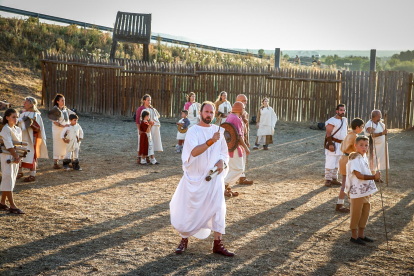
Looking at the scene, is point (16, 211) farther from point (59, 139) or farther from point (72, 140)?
point (59, 139)

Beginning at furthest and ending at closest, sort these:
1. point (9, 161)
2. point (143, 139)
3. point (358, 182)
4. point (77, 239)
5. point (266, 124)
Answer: point (266, 124) < point (143, 139) < point (9, 161) < point (358, 182) < point (77, 239)

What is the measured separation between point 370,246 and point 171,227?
2821mm

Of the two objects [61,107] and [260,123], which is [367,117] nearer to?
[260,123]

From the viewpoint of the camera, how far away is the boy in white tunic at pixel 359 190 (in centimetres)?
568

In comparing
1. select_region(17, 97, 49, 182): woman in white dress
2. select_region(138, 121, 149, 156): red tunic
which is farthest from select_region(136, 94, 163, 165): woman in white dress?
select_region(17, 97, 49, 182): woman in white dress

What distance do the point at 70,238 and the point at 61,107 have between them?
4743mm

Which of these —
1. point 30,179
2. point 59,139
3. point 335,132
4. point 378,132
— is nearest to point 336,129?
point 335,132

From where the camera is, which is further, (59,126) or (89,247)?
(59,126)

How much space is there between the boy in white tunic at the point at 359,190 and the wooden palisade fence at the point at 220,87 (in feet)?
42.2

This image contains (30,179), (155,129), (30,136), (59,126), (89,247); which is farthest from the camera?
(155,129)

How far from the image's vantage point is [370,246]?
18.5 feet

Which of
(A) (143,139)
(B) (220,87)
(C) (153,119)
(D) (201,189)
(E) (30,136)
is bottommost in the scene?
(A) (143,139)

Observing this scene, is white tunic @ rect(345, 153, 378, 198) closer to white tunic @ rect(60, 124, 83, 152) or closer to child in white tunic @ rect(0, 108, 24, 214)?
child in white tunic @ rect(0, 108, 24, 214)

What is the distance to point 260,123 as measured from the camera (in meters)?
13.4
